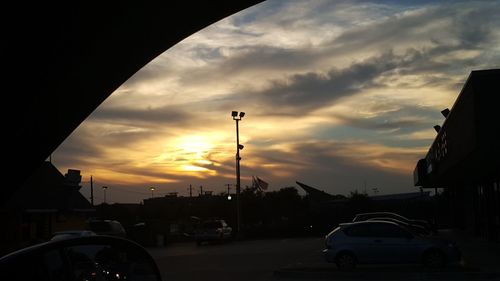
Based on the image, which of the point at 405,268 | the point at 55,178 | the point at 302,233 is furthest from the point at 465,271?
the point at 302,233

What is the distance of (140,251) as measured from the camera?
19.7 ft

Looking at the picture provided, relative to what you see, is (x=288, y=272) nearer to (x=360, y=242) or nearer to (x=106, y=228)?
(x=360, y=242)

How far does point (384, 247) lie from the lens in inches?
811

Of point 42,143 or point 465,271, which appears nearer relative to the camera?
point 42,143

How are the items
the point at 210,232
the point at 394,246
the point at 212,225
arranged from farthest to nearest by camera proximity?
the point at 212,225 < the point at 210,232 < the point at 394,246

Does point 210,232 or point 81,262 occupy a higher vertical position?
point 81,262

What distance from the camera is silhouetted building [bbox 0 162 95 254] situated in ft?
125

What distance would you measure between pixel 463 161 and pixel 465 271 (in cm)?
693

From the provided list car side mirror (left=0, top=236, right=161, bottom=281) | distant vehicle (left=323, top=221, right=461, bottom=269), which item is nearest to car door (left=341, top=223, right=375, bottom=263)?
distant vehicle (left=323, top=221, right=461, bottom=269)

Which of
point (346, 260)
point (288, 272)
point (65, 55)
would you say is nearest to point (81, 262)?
point (65, 55)

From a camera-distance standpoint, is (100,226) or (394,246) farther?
(100,226)

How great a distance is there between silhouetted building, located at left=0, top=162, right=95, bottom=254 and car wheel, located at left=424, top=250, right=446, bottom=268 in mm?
22338

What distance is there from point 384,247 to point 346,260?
1.24 meters

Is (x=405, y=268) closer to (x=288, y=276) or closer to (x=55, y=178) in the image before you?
(x=288, y=276)
